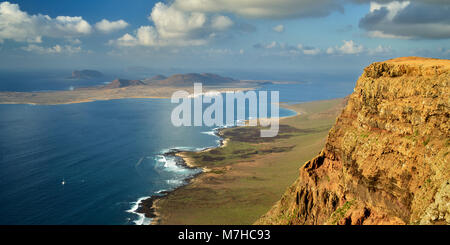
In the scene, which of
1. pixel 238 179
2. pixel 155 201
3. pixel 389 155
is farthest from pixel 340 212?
pixel 238 179

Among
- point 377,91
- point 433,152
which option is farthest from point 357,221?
point 377,91

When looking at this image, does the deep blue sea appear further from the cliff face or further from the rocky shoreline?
the cliff face

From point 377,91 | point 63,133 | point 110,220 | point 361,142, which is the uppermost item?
point 377,91

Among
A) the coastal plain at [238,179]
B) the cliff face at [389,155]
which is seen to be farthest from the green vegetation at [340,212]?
the coastal plain at [238,179]

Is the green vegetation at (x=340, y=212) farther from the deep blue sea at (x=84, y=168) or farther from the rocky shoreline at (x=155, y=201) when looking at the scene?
the deep blue sea at (x=84, y=168)

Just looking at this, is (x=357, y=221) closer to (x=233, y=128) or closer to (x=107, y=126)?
(x=233, y=128)
